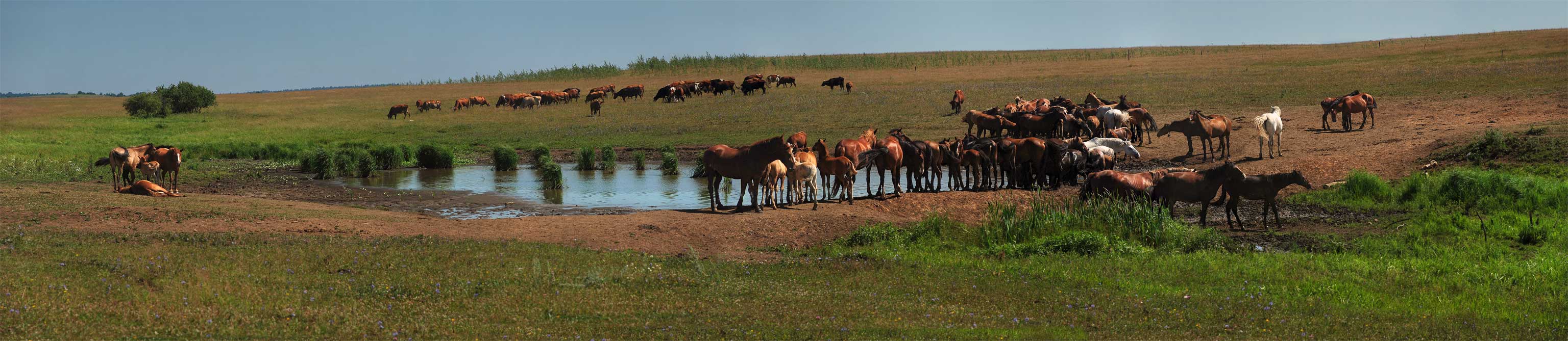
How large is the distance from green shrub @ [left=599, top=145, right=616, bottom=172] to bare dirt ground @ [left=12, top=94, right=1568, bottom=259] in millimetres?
6670

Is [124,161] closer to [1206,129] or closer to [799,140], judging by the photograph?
[799,140]

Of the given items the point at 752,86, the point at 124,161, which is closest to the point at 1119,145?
the point at 124,161

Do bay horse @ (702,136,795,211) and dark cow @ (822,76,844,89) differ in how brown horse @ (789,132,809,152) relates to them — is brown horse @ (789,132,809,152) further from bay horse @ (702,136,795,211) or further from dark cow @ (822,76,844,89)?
dark cow @ (822,76,844,89)

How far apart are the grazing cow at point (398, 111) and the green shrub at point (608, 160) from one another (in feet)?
89.8

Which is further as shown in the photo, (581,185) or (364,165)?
(364,165)

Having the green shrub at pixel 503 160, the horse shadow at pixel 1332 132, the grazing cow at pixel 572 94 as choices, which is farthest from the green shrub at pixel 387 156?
the grazing cow at pixel 572 94

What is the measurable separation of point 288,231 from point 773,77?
52.4 metres

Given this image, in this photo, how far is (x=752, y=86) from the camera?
187ft

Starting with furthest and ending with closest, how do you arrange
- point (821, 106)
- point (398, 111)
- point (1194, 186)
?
point (398, 111)
point (821, 106)
point (1194, 186)

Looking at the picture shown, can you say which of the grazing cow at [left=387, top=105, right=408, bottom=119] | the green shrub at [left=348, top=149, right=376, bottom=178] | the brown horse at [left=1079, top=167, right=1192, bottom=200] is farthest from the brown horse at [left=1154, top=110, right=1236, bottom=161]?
the grazing cow at [left=387, top=105, right=408, bottom=119]

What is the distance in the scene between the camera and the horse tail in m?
18.6

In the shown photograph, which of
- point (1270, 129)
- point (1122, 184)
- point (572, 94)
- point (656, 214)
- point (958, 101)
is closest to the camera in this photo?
point (656, 214)

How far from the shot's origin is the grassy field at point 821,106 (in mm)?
37188

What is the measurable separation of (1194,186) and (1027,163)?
18.1ft
